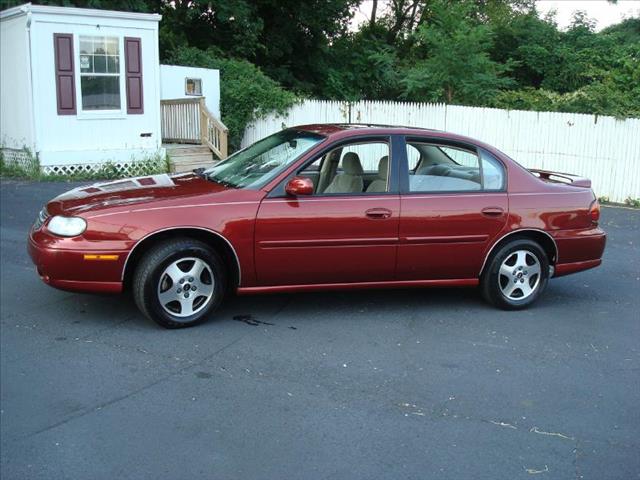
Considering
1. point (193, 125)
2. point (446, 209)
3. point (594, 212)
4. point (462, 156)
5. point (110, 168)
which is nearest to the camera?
point (446, 209)

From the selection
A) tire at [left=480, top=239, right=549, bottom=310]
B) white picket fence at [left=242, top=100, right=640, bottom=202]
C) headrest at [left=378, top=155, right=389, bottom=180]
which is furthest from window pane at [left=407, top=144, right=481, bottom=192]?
white picket fence at [left=242, top=100, right=640, bottom=202]

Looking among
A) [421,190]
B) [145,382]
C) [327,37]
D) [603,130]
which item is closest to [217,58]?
[327,37]

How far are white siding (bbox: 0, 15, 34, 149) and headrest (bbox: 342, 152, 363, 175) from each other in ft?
34.2

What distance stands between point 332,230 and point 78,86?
10.9 m

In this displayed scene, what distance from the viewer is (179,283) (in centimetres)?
566

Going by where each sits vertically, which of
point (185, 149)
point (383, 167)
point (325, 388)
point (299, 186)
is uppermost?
point (383, 167)

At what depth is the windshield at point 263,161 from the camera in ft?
19.8

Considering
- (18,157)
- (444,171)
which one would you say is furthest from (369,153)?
(18,157)

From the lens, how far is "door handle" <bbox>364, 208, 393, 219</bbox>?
6012 millimetres

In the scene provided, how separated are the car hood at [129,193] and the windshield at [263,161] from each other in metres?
0.18

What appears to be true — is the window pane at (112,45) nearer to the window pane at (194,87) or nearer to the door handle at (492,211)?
the window pane at (194,87)

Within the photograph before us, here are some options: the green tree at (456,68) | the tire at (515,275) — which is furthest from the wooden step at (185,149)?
the tire at (515,275)

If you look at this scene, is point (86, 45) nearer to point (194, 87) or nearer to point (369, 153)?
point (194, 87)

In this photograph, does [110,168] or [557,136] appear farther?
[110,168]
